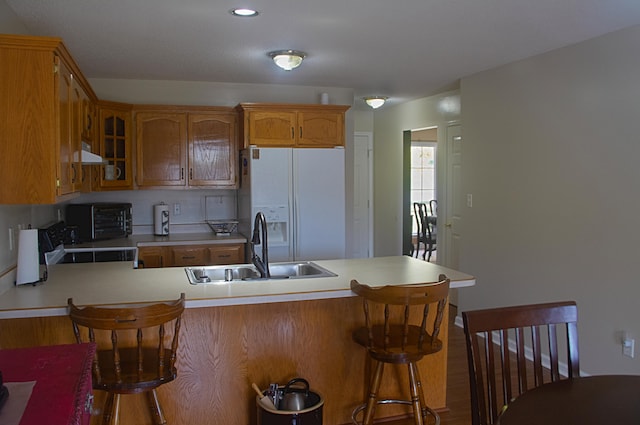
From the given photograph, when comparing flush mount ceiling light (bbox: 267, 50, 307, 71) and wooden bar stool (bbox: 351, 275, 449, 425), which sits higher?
flush mount ceiling light (bbox: 267, 50, 307, 71)

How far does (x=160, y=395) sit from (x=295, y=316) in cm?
79

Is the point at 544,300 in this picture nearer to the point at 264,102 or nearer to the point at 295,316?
the point at 295,316

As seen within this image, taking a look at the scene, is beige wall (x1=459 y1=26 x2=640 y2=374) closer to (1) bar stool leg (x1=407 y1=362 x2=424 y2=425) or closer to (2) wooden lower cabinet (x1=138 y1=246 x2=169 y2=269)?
(1) bar stool leg (x1=407 y1=362 x2=424 y2=425)

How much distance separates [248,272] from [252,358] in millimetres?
581

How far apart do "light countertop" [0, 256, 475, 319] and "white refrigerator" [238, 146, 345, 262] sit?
1.48m

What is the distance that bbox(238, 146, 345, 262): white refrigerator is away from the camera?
15.3 feet

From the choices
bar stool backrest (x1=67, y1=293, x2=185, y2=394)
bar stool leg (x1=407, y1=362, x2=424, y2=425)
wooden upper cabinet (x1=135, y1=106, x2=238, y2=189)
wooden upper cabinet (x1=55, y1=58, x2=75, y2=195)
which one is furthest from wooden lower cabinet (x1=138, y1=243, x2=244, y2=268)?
bar stool leg (x1=407, y1=362, x2=424, y2=425)

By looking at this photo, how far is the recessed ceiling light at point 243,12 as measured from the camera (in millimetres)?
2898

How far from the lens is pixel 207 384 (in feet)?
9.04

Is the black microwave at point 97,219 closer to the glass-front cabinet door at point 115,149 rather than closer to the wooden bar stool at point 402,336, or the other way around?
the glass-front cabinet door at point 115,149

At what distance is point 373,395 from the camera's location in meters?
2.73

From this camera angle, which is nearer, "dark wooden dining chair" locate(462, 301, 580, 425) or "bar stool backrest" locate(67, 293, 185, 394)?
"dark wooden dining chair" locate(462, 301, 580, 425)

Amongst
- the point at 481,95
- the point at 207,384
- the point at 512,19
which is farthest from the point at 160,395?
the point at 481,95

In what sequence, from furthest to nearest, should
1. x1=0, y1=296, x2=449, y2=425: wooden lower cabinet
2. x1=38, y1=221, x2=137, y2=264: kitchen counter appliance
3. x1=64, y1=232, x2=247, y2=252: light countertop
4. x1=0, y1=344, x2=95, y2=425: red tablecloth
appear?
1. x1=64, y1=232, x2=247, y2=252: light countertop
2. x1=38, y1=221, x2=137, y2=264: kitchen counter appliance
3. x1=0, y1=296, x2=449, y2=425: wooden lower cabinet
4. x1=0, y1=344, x2=95, y2=425: red tablecloth
